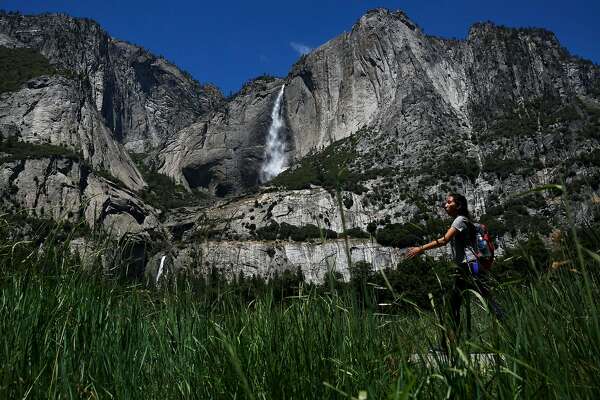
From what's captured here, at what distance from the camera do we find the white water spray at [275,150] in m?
149

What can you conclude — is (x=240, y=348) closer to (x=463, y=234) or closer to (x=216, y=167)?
(x=463, y=234)

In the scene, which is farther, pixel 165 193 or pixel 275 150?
pixel 275 150

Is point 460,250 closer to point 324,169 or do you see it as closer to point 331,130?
point 324,169

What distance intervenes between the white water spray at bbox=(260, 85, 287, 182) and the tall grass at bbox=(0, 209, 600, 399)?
5674 inches

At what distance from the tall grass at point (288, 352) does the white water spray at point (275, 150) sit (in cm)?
14412

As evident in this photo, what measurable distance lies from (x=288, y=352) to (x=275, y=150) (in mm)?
149391

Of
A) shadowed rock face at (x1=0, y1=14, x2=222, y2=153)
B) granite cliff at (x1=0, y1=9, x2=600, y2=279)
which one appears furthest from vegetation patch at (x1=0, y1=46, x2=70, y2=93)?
shadowed rock face at (x1=0, y1=14, x2=222, y2=153)

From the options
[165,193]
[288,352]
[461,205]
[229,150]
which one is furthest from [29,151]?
[288,352]

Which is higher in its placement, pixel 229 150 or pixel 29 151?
pixel 229 150

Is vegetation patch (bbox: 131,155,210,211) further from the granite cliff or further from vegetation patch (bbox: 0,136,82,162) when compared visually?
vegetation patch (bbox: 0,136,82,162)

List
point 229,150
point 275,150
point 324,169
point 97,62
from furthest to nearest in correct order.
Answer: point 97,62 < point 229,150 < point 275,150 < point 324,169

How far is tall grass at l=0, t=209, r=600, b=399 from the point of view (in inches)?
67.1

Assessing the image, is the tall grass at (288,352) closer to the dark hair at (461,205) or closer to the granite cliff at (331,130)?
the dark hair at (461,205)

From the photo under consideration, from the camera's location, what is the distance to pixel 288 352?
2340 millimetres
